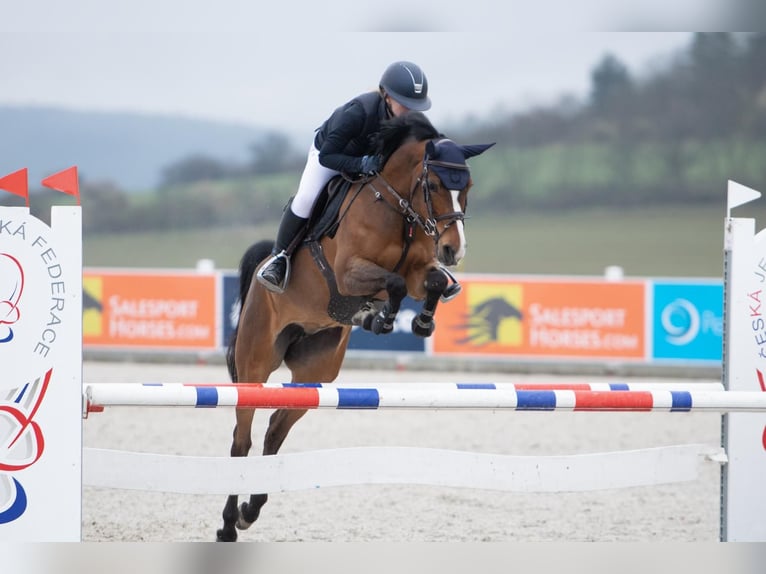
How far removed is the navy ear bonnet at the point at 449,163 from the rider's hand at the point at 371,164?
0.31 m

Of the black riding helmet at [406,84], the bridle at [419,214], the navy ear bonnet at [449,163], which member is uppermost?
the black riding helmet at [406,84]

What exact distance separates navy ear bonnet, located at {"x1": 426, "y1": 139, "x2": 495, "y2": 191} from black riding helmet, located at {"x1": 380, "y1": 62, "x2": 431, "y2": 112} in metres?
0.27

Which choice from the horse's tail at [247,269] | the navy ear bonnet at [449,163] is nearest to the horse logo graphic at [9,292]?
the navy ear bonnet at [449,163]

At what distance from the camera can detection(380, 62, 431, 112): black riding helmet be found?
3898mm

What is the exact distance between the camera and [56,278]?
10.2 ft

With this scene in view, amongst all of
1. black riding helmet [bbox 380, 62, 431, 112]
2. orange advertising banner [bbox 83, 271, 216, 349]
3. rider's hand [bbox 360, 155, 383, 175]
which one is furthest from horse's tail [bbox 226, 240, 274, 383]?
orange advertising banner [bbox 83, 271, 216, 349]

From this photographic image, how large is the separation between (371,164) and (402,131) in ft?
0.62

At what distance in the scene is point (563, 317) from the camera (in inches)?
364

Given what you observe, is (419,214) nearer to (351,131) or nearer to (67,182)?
(351,131)

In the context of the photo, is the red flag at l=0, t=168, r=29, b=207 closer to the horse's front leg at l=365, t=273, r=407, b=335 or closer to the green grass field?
the horse's front leg at l=365, t=273, r=407, b=335

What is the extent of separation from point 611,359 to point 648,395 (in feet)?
20.2

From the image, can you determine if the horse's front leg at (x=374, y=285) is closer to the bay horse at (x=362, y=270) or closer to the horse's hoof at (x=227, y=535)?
the bay horse at (x=362, y=270)

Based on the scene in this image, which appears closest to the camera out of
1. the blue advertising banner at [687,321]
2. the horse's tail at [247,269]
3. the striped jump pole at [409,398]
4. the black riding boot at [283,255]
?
the striped jump pole at [409,398]

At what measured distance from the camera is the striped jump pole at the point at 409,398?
3.02m
